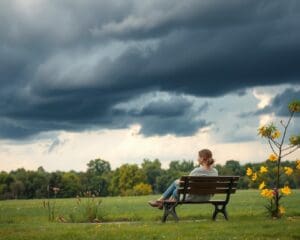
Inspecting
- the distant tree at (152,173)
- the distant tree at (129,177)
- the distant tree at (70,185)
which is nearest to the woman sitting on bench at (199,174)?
the distant tree at (70,185)

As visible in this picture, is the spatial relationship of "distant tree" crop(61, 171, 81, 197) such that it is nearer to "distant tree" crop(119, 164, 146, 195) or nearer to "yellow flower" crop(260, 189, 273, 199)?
"distant tree" crop(119, 164, 146, 195)

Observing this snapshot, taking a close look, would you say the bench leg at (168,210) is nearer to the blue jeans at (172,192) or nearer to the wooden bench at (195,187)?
the wooden bench at (195,187)

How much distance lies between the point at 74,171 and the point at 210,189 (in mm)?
110590

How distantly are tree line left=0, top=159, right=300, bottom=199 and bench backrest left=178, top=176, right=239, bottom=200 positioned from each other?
216 ft

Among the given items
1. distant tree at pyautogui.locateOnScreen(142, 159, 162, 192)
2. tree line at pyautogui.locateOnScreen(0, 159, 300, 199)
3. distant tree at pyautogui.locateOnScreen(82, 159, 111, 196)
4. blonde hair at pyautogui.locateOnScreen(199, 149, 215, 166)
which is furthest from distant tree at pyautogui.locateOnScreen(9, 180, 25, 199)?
blonde hair at pyautogui.locateOnScreen(199, 149, 215, 166)

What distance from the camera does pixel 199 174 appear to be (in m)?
Answer: 16.5

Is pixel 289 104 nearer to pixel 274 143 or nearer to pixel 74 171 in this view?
pixel 274 143

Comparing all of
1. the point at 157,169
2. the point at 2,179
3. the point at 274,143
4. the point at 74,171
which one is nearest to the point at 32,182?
the point at 2,179

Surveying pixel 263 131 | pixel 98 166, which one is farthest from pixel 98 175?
pixel 263 131

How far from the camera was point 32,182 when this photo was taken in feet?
346

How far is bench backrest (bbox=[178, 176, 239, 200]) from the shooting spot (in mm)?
15803

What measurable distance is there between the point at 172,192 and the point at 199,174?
0.89 m

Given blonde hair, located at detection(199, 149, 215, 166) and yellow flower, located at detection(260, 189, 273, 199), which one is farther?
yellow flower, located at detection(260, 189, 273, 199)

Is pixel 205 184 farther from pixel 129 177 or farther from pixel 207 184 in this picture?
pixel 129 177
